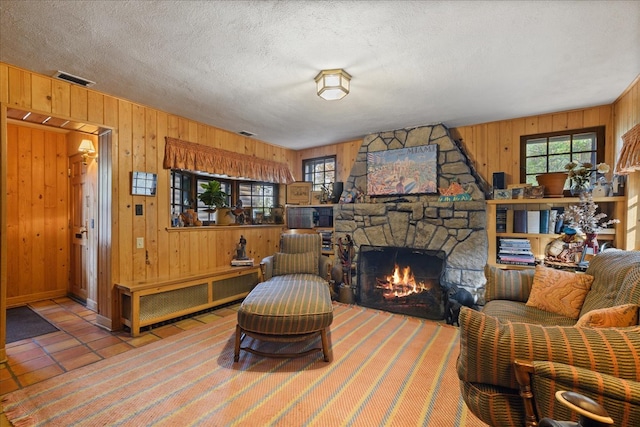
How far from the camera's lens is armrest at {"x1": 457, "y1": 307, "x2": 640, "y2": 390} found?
2.93ft

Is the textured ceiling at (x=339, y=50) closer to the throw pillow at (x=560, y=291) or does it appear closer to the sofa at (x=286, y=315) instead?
the throw pillow at (x=560, y=291)

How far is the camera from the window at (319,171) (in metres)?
4.89

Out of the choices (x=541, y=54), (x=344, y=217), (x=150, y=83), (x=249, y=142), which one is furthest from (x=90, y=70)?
(x=541, y=54)

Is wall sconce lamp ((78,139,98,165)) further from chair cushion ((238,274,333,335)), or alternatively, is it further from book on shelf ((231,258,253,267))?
chair cushion ((238,274,333,335))

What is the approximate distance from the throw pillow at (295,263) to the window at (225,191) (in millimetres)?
1435

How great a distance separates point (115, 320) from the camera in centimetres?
291

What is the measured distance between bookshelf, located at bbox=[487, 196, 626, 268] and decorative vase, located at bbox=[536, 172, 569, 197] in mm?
99

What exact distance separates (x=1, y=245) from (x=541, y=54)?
14.2 ft

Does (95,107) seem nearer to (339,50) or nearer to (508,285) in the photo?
(339,50)

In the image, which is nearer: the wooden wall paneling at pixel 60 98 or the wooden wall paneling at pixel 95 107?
the wooden wall paneling at pixel 60 98

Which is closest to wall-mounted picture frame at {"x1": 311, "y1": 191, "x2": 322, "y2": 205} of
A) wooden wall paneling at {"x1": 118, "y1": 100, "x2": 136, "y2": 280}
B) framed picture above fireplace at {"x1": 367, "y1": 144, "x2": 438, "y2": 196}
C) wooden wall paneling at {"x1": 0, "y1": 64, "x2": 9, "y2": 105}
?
framed picture above fireplace at {"x1": 367, "y1": 144, "x2": 438, "y2": 196}

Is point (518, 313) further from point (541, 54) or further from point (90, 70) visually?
point (90, 70)

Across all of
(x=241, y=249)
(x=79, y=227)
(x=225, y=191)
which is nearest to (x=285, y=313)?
(x=241, y=249)

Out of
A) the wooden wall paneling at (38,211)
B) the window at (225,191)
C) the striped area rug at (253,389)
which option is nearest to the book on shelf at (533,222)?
the striped area rug at (253,389)
